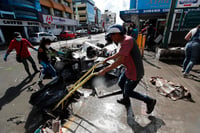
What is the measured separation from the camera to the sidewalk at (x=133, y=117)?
198 centimetres

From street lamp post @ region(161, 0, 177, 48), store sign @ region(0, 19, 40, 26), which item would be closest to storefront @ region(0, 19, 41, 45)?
store sign @ region(0, 19, 40, 26)

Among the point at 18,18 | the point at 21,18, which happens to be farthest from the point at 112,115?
the point at 21,18

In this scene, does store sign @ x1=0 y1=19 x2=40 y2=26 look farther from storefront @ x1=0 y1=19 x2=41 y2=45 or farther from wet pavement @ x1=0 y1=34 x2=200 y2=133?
wet pavement @ x1=0 y1=34 x2=200 y2=133

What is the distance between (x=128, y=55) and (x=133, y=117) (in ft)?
4.65

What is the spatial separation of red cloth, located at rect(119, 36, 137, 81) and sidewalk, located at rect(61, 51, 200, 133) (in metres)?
0.97

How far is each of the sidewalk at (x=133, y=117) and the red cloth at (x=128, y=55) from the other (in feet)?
3.18

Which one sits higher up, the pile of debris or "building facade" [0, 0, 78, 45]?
"building facade" [0, 0, 78, 45]

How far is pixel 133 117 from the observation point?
226 cm

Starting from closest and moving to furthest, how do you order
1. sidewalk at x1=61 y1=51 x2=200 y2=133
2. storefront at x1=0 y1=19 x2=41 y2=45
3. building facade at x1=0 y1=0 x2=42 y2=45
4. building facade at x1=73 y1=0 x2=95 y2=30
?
sidewalk at x1=61 y1=51 x2=200 y2=133 → building facade at x1=0 y1=0 x2=42 y2=45 → storefront at x1=0 y1=19 x2=41 y2=45 → building facade at x1=73 y1=0 x2=95 y2=30

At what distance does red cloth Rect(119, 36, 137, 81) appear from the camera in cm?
170

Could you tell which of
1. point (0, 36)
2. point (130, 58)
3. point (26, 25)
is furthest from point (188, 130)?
point (26, 25)

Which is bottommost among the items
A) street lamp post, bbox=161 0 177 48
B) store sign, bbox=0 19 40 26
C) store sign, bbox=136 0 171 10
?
street lamp post, bbox=161 0 177 48

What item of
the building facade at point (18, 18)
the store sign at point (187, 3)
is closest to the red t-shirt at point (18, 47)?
the store sign at point (187, 3)

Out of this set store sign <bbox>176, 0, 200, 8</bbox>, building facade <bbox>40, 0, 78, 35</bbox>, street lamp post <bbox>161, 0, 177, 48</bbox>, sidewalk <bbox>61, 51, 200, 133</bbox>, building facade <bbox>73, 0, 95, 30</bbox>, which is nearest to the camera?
sidewalk <bbox>61, 51, 200, 133</bbox>
